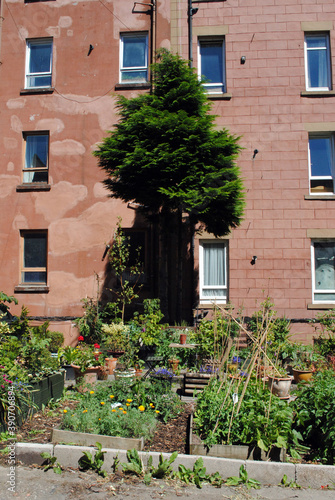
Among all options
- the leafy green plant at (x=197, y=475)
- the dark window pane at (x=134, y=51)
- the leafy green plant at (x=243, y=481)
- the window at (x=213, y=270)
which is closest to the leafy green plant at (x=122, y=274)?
the window at (x=213, y=270)

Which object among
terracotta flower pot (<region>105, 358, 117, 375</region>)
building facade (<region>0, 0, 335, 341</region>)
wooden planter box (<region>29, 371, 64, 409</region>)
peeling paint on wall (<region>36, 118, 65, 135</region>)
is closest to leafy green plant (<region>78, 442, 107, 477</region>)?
wooden planter box (<region>29, 371, 64, 409</region>)

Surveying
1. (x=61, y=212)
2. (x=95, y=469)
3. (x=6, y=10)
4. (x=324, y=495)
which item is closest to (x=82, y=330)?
(x=61, y=212)

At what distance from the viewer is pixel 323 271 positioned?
1206 centimetres

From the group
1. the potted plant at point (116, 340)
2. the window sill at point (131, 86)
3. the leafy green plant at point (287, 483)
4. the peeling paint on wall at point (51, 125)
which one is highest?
the window sill at point (131, 86)

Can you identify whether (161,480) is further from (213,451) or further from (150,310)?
(150,310)

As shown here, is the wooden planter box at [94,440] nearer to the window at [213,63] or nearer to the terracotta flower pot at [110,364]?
the terracotta flower pot at [110,364]

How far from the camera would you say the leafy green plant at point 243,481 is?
424 cm

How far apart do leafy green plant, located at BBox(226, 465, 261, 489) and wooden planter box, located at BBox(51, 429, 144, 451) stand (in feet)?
3.38

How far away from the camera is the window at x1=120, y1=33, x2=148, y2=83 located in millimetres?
13227

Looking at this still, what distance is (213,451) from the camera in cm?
465

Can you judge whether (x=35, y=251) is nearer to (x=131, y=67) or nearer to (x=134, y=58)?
(x=131, y=67)

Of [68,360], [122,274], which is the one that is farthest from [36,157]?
[68,360]

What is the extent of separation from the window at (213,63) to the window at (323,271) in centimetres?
544

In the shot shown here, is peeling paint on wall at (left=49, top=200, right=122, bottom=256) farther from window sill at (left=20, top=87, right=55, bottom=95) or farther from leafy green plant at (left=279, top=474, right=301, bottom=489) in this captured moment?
leafy green plant at (left=279, top=474, right=301, bottom=489)
